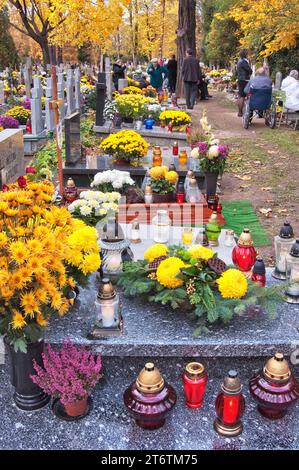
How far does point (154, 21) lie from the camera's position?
4022cm

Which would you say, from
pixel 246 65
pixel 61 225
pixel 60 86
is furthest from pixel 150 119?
pixel 61 225

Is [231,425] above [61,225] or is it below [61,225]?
below

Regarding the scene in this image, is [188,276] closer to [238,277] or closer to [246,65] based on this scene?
[238,277]

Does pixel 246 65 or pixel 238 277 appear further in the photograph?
pixel 246 65

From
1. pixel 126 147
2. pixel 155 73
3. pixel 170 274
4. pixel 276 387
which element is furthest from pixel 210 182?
pixel 155 73

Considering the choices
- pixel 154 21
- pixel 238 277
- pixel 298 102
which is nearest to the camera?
pixel 238 277

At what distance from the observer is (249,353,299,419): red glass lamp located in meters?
2.61

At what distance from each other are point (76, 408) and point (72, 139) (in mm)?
6160

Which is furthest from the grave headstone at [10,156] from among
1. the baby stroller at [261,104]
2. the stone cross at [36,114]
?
the baby stroller at [261,104]

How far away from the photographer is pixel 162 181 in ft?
23.0

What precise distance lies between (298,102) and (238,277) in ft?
41.4

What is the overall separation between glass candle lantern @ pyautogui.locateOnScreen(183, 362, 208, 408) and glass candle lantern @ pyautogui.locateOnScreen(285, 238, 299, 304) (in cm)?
91

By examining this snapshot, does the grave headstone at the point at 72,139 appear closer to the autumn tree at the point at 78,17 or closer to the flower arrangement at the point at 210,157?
the flower arrangement at the point at 210,157
